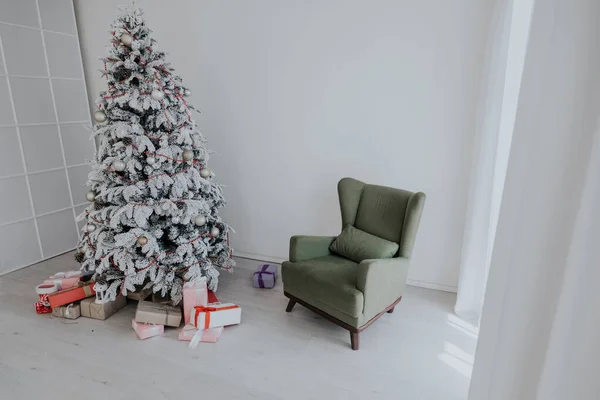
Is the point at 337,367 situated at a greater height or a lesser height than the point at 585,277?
lesser

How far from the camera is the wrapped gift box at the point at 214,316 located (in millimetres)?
2445

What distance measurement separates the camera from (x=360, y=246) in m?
2.63

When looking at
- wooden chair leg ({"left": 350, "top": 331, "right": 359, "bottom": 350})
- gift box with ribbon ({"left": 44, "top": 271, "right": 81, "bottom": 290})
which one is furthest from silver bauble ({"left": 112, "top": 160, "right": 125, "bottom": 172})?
wooden chair leg ({"left": 350, "top": 331, "right": 359, "bottom": 350})

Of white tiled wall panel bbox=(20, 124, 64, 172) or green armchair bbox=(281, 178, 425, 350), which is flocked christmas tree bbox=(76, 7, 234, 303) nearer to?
green armchair bbox=(281, 178, 425, 350)

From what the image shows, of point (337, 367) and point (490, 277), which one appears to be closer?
point (490, 277)

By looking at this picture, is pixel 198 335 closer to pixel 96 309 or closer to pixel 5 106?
pixel 96 309

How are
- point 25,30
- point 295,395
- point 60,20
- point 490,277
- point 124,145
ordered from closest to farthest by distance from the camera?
point 490,277 < point 295,395 < point 124,145 < point 25,30 < point 60,20

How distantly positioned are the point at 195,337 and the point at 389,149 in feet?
6.59

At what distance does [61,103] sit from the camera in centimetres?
374

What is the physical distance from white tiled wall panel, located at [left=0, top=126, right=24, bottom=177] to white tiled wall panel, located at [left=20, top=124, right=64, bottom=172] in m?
0.06

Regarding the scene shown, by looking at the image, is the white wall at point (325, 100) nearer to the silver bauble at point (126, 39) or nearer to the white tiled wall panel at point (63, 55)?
the white tiled wall panel at point (63, 55)

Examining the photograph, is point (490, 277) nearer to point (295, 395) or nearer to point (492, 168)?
point (295, 395)

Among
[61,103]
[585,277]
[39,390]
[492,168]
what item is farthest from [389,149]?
[61,103]

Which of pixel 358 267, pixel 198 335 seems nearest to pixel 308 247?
pixel 358 267
